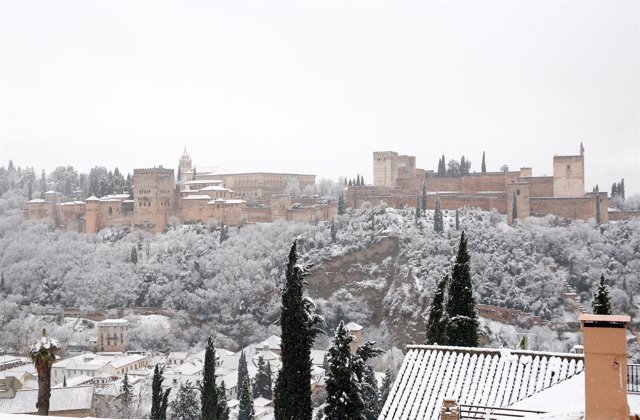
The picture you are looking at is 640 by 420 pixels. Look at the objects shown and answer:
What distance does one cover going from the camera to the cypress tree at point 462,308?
51.9 ft

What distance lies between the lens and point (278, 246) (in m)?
60.7

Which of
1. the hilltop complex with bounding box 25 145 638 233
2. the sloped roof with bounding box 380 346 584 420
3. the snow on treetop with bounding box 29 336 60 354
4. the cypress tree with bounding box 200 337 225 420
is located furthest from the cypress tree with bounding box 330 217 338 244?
the sloped roof with bounding box 380 346 584 420

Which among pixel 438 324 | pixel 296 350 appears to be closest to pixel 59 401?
pixel 296 350

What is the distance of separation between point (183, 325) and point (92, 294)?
1011 centimetres

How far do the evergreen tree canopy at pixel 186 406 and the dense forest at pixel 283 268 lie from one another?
1891 cm

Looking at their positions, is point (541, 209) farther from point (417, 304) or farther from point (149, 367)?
point (149, 367)

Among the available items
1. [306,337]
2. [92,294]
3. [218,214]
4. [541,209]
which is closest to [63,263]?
[92,294]

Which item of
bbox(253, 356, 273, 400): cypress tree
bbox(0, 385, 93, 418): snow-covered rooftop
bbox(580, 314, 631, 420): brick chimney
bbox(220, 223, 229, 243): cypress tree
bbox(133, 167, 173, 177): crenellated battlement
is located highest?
bbox(133, 167, 173, 177): crenellated battlement

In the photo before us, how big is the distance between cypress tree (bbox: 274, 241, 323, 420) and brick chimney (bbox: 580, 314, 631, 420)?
8.20m

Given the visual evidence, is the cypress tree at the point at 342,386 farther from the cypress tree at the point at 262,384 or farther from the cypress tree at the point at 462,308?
the cypress tree at the point at 262,384

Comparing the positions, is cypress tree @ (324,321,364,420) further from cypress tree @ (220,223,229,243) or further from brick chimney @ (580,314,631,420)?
cypress tree @ (220,223,229,243)

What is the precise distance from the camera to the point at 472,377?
882cm

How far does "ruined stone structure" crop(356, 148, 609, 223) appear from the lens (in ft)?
182

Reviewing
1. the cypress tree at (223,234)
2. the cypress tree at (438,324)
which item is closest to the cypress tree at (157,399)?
the cypress tree at (438,324)
